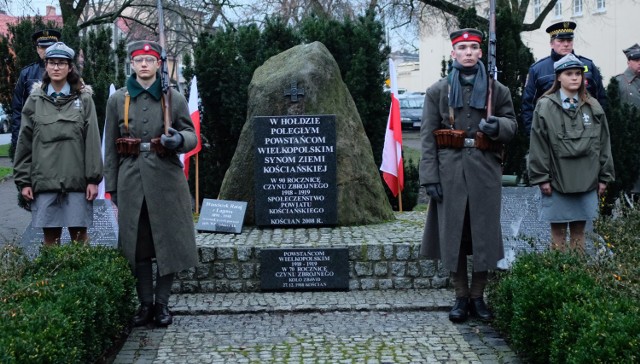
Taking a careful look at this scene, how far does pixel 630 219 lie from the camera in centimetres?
774

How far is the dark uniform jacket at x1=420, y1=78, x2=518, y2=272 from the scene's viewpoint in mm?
7344

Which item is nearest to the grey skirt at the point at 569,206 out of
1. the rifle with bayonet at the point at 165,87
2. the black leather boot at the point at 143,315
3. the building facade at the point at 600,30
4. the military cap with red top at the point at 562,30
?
the military cap with red top at the point at 562,30

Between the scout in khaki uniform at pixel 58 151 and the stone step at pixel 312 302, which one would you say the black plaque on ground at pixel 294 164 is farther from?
the scout in khaki uniform at pixel 58 151

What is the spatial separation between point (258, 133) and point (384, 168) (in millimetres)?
2297

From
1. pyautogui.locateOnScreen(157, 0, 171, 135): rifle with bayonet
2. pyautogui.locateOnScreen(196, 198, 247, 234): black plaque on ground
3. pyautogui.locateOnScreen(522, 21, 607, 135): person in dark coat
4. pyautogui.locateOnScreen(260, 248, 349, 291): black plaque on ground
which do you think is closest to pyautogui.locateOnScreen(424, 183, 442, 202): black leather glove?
pyautogui.locateOnScreen(260, 248, 349, 291): black plaque on ground

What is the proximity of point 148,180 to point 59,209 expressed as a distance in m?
0.89

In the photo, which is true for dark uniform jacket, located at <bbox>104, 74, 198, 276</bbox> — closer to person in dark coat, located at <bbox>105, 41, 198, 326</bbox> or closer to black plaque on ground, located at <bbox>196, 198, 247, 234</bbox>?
person in dark coat, located at <bbox>105, 41, 198, 326</bbox>

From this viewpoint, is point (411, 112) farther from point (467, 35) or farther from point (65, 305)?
point (65, 305)

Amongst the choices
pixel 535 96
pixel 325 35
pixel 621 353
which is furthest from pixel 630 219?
pixel 325 35

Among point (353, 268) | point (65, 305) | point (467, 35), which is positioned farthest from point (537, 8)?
point (65, 305)

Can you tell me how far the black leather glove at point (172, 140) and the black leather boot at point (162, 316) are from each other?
122cm

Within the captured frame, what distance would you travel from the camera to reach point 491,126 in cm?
720

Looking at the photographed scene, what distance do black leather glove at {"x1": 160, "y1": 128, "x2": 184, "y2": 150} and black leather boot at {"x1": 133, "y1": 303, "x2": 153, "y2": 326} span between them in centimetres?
124

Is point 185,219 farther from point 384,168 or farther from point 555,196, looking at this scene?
point 384,168
